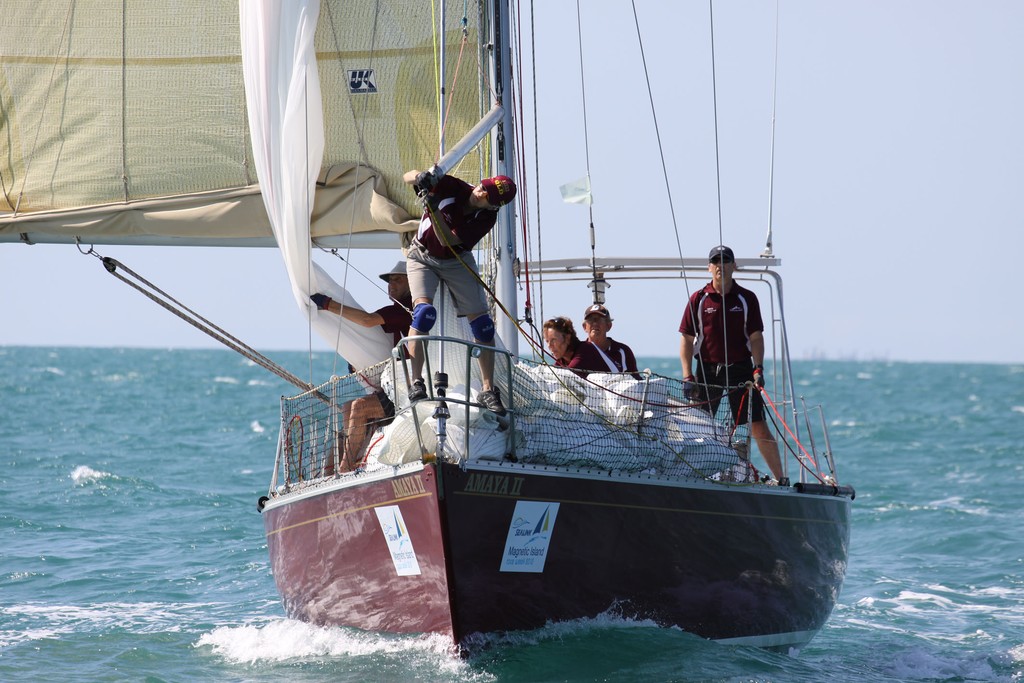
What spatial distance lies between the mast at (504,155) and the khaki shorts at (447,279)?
83 centimetres

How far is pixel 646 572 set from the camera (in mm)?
7609

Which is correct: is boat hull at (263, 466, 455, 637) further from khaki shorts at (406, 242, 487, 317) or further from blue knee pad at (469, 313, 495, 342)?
khaki shorts at (406, 242, 487, 317)

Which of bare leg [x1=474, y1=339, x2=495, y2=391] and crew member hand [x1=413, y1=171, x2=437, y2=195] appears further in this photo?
bare leg [x1=474, y1=339, x2=495, y2=391]

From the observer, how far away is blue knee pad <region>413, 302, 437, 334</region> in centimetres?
720

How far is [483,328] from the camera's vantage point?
7473 millimetres

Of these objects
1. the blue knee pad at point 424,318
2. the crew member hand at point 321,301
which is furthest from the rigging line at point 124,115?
the blue knee pad at point 424,318

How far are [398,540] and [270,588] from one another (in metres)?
4.86

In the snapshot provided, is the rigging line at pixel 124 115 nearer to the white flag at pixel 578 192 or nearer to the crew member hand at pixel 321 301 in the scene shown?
the crew member hand at pixel 321 301

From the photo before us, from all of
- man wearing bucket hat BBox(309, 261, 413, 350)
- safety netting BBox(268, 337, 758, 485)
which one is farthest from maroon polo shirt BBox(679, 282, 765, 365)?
man wearing bucket hat BBox(309, 261, 413, 350)

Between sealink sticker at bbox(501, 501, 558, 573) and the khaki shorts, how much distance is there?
117 cm

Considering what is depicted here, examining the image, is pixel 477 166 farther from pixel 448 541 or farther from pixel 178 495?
pixel 178 495

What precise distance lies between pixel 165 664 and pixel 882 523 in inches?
407

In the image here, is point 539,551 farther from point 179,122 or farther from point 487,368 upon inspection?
point 179,122

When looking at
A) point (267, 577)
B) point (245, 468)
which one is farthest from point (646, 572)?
point (245, 468)
